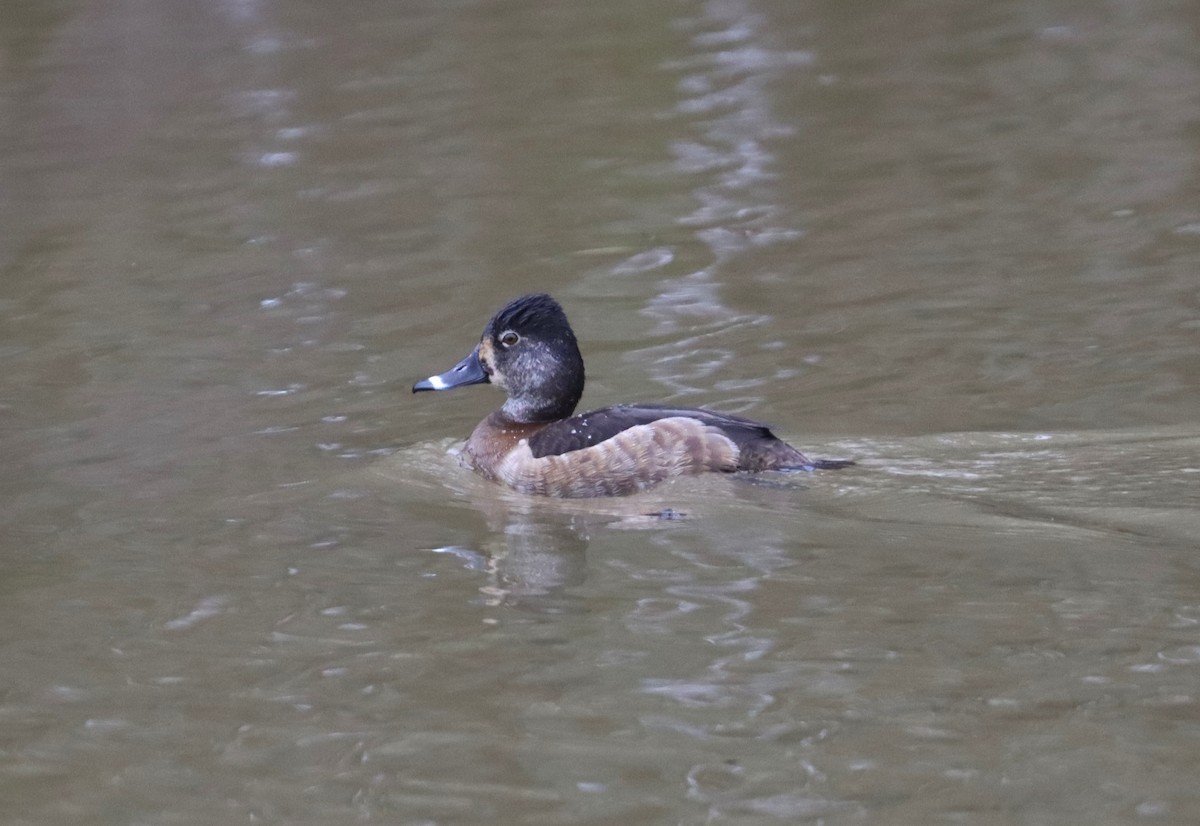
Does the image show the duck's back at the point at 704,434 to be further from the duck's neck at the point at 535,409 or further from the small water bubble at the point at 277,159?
the small water bubble at the point at 277,159

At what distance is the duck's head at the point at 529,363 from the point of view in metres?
8.55

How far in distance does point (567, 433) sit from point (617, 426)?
273 millimetres

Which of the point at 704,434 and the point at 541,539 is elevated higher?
the point at 704,434

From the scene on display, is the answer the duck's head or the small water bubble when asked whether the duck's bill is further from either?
the small water bubble

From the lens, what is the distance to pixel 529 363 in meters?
8.62

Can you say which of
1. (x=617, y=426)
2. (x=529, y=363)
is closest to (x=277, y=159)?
(x=529, y=363)

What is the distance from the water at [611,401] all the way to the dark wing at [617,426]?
214mm

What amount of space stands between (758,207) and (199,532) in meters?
5.69

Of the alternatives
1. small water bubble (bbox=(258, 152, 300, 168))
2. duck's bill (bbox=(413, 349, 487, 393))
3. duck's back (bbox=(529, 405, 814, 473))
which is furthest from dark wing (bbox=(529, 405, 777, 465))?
small water bubble (bbox=(258, 152, 300, 168))

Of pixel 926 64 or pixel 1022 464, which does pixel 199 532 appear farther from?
pixel 926 64

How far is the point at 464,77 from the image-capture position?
16.8m

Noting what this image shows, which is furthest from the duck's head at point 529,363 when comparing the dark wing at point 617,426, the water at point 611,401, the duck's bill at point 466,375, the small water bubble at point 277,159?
the small water bubble at point 277,159

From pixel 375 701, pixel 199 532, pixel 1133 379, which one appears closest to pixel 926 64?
pixel 1133 379

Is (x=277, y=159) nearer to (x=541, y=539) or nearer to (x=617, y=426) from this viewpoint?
(x=617, y=426)
